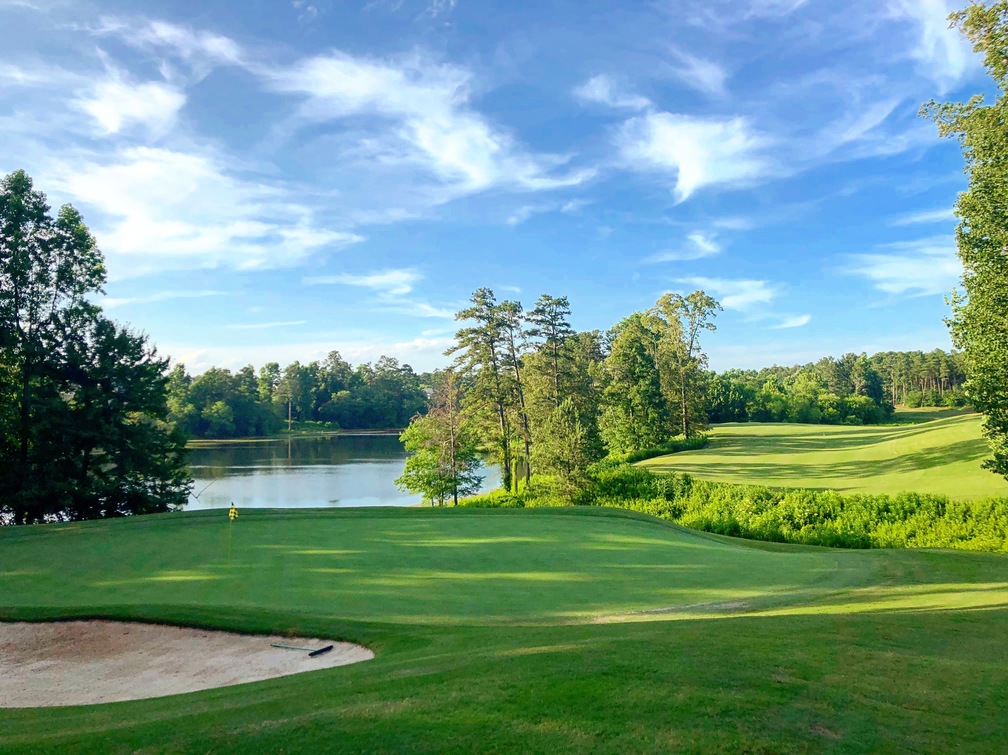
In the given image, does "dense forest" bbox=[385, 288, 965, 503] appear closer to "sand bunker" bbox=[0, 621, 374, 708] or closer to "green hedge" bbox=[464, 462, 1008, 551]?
"green hedge" bbox=[464, 462, 1008, 551]

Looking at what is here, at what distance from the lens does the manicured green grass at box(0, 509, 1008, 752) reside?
3.93 metres

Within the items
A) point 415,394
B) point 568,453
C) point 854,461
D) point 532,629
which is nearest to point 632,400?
point 854,461

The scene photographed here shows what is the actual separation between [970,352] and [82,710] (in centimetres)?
2082

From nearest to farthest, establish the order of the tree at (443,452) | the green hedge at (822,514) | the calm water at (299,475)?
1. the green hedge at (822,514)
2. the tree at (443,452)
3. the calm water at (299,475)

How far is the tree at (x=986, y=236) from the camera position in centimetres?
1380

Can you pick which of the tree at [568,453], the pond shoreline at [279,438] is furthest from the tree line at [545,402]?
the pond shoreline at [279,438]

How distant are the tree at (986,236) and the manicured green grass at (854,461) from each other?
6275mm

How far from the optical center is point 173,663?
7.53 metres

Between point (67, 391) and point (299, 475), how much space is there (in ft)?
94.4

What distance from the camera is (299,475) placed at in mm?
49938

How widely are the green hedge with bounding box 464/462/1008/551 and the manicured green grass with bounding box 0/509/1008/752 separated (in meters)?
5.98

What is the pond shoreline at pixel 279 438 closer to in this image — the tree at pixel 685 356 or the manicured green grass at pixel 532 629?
the tree at pixel 685 356

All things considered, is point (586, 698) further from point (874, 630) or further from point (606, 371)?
point (606, 371)

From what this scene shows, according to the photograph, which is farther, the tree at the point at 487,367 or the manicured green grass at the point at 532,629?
the tree at the point at 487,367
